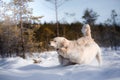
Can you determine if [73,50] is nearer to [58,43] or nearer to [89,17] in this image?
[58,43]

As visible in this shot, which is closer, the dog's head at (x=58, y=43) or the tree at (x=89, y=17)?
the dog's head at (x=58, y=43)

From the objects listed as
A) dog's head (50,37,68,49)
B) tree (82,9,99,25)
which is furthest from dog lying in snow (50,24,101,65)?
tree (82,9,99,25)

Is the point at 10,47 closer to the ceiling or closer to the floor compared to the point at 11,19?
closer to the floor

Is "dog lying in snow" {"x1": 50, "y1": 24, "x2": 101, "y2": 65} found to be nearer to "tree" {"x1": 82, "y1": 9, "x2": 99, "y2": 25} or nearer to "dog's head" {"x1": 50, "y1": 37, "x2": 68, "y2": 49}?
"dog's head" {"x1": 50, "y1": 37, "x2": 68, "y2": 49}

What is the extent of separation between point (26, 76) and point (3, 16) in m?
25.2

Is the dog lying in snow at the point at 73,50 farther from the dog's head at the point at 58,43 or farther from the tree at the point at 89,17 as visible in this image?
the tree at the point at 89,17

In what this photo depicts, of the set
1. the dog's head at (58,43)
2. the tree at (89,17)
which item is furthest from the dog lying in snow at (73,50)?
the tree at (89,17)

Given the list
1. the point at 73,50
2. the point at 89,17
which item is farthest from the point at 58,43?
the point at 89,17

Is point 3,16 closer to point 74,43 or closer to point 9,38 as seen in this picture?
point 9,38

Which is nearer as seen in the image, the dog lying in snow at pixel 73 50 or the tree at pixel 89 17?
the dog lying in snow at pixel 73 50

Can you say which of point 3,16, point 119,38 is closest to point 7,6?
point 3,16

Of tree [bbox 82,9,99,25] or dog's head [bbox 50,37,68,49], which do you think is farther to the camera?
tree [bbox 82,9,99,25]

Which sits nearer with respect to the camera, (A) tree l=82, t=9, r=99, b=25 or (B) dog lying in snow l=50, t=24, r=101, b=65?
(B) dog lying in snow l=50, t=24, r=101, b=65

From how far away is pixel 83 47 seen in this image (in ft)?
19.7
